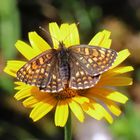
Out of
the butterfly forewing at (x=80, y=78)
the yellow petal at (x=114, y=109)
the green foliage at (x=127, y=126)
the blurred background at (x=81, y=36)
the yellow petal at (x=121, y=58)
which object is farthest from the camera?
the blurred background at (x=81, y=36)

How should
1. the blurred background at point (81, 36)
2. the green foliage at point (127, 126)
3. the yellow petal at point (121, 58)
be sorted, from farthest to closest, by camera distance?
the blurred background at point (81, 36), the green foliage at point (127, 126), the yellow petal at point (121, 58)

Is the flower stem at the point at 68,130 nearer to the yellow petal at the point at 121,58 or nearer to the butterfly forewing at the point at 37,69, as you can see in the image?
the butterfly forewing at the point at 37,69

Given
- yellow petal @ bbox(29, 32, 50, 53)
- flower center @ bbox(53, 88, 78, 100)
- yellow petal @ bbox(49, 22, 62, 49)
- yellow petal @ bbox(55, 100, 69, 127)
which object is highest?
yellow petal @ bbox(49, 22, 62, 49)

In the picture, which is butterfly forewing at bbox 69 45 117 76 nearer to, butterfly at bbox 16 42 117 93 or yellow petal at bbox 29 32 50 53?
butterfly at bbox 16 42 117 93

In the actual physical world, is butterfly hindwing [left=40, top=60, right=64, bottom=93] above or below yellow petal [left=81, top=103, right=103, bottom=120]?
above

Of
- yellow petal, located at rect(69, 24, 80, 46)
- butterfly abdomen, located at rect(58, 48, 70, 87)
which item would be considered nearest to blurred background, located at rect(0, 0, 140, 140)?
yellow petal, located at rect(69, 24, 80, 46)

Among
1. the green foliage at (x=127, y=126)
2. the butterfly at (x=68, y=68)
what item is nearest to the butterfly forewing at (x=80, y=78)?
the butterfly at (x=68, y=68)

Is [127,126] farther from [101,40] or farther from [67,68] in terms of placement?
[67,68]

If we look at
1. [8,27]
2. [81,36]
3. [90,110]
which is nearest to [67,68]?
[90,110]
